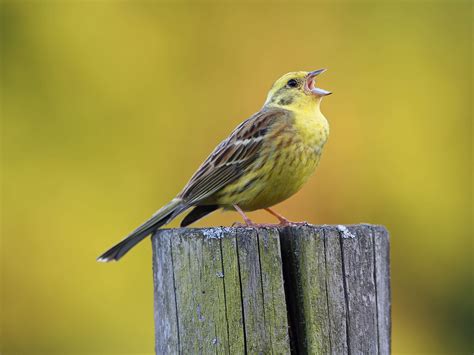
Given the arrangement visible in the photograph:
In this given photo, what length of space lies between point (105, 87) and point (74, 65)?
1.70 feet

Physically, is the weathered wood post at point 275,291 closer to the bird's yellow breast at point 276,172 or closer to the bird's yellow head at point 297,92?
the bird's yellow breast at point 276,172

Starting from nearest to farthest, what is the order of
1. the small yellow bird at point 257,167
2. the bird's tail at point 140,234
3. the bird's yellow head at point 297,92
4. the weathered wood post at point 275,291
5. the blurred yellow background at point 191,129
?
the weathered wood post at point 275,291 < the bird's tail at point 140,234 < the small yellow bird at point 257,167 < the bird's yellow head at point 297,92 < the blurred yellow background at point 191,129

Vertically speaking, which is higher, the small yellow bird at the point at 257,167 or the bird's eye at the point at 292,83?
the bird's eye at the point at 292,83

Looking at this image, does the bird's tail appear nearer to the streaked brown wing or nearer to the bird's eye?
the streaked brown wing

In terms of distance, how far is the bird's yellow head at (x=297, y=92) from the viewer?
5.85 metres

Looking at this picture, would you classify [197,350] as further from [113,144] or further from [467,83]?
[467,83]

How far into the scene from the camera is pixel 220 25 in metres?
10.1

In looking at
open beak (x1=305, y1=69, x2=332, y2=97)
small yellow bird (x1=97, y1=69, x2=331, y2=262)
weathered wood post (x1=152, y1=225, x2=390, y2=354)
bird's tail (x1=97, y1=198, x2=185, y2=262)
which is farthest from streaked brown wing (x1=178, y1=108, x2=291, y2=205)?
weathered wood post (x1=152, y1=225, x2=390, y2=354)

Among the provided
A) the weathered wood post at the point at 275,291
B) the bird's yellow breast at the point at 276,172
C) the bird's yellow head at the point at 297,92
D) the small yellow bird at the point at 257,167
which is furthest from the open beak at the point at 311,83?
the weathered wood post at the point at 275,291

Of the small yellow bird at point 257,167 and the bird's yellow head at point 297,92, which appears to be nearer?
the small yellow bird at point 257,167

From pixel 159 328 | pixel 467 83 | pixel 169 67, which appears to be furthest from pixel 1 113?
pixel 159 328

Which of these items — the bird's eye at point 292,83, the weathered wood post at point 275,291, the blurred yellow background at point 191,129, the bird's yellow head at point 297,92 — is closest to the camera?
the weathered wood post at point 275,291

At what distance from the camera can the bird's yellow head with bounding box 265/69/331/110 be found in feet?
19.2

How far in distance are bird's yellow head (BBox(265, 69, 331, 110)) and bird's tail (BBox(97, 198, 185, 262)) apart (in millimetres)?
1294
